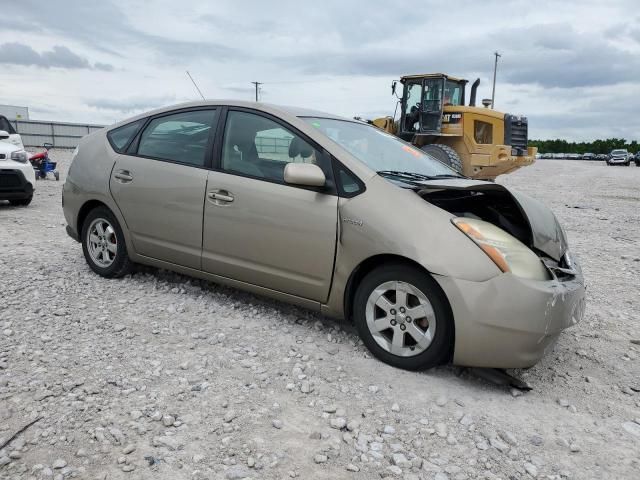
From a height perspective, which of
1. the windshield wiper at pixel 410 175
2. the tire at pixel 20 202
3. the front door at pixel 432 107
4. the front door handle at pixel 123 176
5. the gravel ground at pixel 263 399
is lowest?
the gravel ground at pixel 263 399

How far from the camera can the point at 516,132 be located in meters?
15.6

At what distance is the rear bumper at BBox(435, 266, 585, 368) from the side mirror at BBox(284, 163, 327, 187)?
100 centimetres

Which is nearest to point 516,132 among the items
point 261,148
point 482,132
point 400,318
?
point 482,132

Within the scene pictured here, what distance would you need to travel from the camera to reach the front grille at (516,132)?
586 inches

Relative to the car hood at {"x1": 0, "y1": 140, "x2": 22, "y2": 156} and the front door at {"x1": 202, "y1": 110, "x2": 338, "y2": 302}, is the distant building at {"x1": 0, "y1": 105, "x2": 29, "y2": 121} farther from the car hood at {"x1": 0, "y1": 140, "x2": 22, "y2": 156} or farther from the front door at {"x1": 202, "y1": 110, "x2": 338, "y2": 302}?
the front door at {"x1": 202, "y1": 110, "x2": 338, "y2": 302}

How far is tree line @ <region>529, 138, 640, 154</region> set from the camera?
86.1 metres

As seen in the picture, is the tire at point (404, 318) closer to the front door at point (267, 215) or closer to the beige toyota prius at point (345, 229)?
the beige toyota prius at point (345, 229)

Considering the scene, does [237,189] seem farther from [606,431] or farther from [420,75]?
[420,75]

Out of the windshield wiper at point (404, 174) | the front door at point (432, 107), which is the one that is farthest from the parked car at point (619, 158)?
the windshield wiper at point (404, 174)

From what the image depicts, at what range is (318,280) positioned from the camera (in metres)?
3.55

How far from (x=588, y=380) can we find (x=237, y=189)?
2.64m

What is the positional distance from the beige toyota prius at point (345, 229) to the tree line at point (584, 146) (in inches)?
3478

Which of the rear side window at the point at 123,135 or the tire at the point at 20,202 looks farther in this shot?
the tire at the point at 20,202

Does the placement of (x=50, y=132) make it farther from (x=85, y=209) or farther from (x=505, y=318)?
(x=505, y=318)
